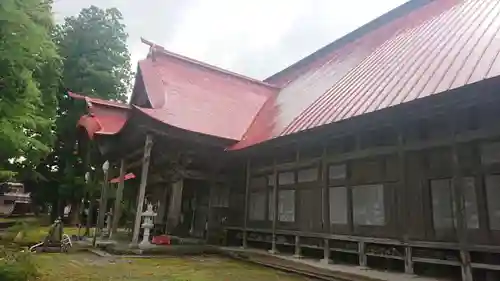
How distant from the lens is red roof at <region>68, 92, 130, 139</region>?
1219cm

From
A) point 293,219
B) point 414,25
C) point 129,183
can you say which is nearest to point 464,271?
point 293,219

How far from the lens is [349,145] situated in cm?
742

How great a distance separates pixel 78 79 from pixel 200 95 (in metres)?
14.3

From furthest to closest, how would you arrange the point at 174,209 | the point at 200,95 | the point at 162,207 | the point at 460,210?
the point at 162,207 → the point at 200,95 → the point at 174,209 → the point at 460,210

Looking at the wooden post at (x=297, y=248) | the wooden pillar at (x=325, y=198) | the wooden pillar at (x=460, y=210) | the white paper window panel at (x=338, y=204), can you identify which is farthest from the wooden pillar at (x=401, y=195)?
the wooden post at (x=297, y=248)

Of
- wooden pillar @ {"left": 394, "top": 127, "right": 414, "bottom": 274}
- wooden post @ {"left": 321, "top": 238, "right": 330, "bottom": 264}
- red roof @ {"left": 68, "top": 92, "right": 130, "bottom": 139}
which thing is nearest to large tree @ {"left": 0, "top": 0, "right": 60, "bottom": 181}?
red roof @ {"left": 68, "top": 92, "right": 130, "bottom": 139}

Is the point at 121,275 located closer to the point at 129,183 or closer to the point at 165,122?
the point at 165,122

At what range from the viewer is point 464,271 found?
511cm

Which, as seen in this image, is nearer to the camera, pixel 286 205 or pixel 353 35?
pixel 286 205

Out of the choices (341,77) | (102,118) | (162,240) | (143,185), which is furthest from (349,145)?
(102,118)

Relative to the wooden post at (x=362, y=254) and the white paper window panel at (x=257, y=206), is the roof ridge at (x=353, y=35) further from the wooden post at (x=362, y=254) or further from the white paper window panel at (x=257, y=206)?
the wooden post at (x=362, y=254)

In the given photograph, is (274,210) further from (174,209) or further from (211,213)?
(174,209)

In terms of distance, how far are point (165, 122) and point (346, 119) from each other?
4639 millimetres

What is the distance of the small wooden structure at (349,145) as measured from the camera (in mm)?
A: 5379
